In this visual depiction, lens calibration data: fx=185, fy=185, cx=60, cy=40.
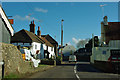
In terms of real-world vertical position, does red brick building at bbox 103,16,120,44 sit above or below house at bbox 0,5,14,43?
above

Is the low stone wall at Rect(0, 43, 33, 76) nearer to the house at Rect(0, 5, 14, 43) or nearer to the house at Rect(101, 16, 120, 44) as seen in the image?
the house at Rect(0, 5, 14, 43)

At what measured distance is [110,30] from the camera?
44469 mm

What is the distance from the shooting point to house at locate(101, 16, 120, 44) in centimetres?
4024

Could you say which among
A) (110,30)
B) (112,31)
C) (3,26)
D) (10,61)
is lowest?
(10,61)

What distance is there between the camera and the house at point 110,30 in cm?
4024

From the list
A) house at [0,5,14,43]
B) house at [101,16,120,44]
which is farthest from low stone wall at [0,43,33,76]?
house at [101,16,120,44]

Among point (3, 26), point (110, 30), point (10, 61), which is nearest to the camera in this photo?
point (10, 61)

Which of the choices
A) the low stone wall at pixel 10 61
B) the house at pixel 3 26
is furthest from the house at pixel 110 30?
the low stone wall at pixel 10 61

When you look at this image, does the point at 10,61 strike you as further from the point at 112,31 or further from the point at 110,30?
the point at 110,30

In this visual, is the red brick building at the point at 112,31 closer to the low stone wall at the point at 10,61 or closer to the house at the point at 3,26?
the house at the point at 3,26

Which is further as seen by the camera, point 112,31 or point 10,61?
point 112,31

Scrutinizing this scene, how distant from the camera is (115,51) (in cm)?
1969

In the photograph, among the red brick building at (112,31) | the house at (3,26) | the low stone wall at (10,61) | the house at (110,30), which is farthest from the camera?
the house at (110,30)

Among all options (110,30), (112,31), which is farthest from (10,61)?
(110,30)
